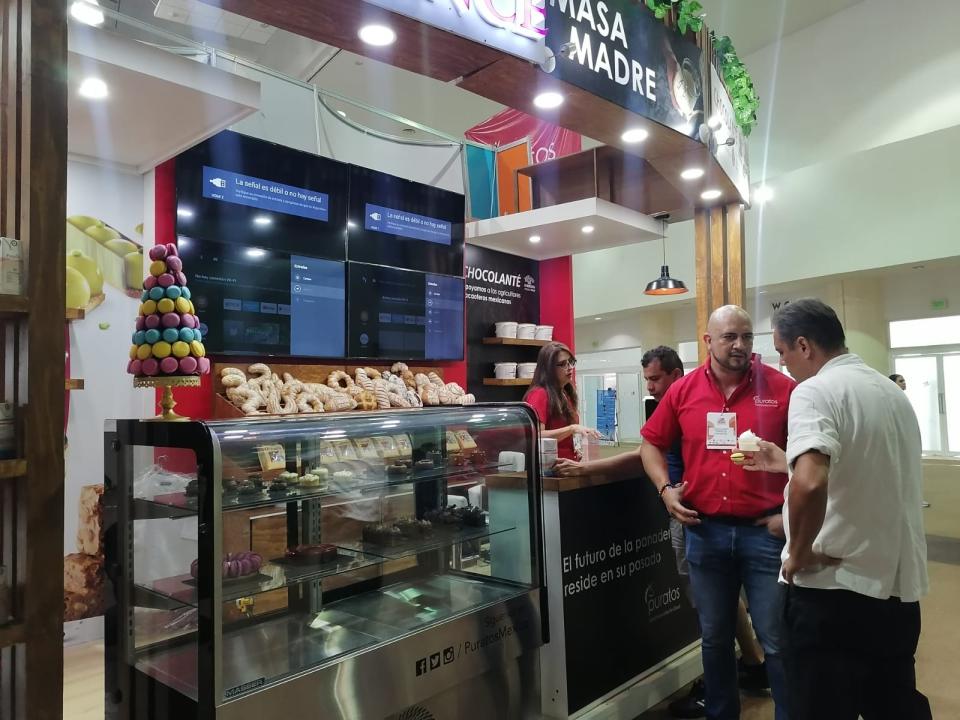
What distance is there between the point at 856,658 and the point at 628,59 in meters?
2.29

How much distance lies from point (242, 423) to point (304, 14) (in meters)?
1.21

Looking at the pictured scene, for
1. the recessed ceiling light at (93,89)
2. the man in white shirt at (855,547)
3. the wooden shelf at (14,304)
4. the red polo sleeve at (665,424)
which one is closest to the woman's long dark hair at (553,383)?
the red polo sleeve at (665,424)

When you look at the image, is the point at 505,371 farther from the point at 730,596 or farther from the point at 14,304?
the point at 14,304

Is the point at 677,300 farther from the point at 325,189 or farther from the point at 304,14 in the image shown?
the point at 304,14

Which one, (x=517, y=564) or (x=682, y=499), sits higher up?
(x=682, y=499)

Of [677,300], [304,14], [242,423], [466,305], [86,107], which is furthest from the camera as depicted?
[677,300]

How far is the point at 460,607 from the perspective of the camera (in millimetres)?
2430

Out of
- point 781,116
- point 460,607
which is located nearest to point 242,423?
point 460,607

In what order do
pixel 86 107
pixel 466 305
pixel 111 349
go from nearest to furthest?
1. pixel 86 107
2. pixel 111 349
3. pixel 466 305

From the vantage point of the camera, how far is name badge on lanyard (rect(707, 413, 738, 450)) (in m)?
2.47

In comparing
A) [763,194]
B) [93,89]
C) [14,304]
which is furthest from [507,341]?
[763,194]

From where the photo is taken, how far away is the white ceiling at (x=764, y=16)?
27.0 ft

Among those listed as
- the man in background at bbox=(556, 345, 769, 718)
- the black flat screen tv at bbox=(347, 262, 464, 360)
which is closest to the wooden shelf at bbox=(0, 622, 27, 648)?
the man in background at bbox=(556, 345, 769, 718)

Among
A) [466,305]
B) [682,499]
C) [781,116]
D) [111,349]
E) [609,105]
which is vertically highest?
[781,116]
